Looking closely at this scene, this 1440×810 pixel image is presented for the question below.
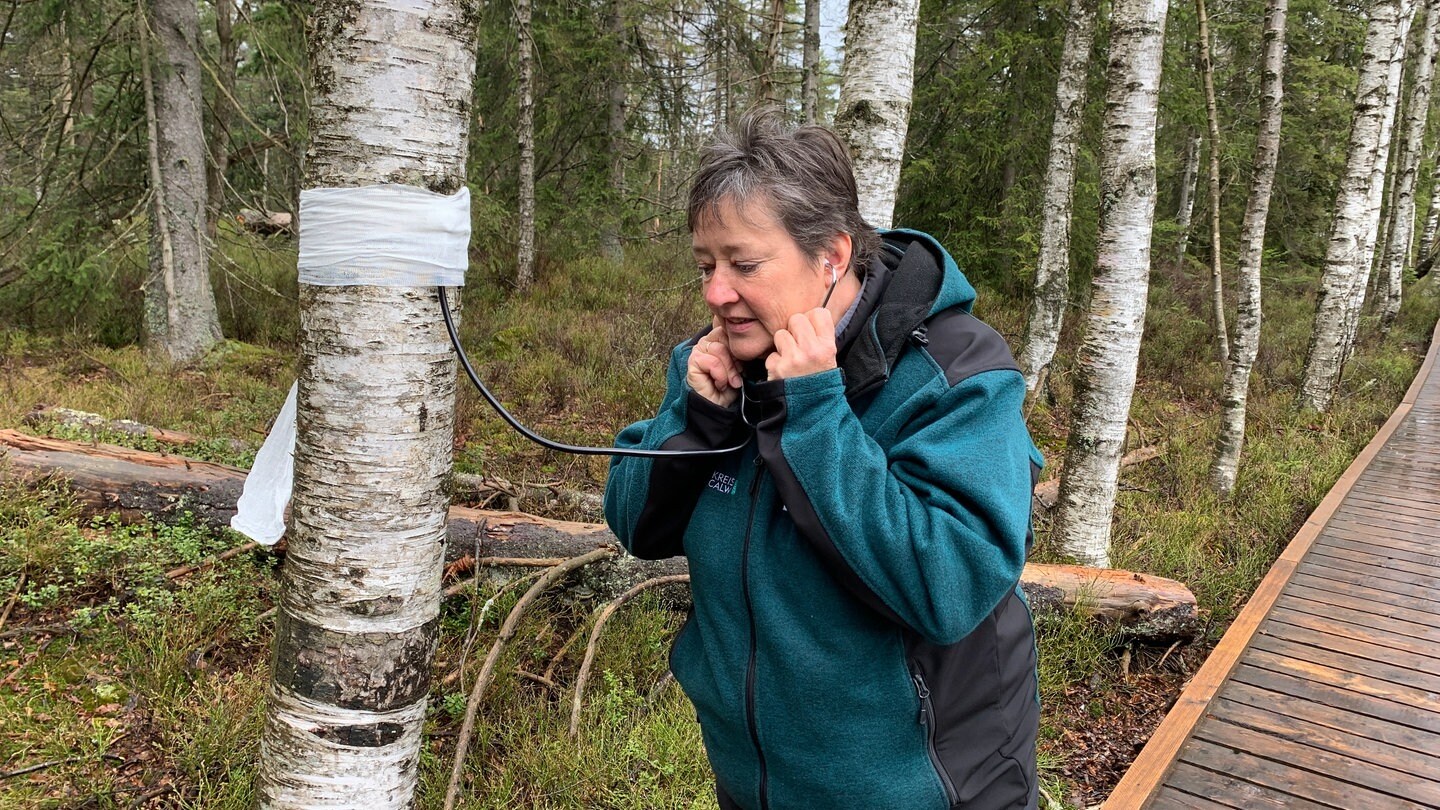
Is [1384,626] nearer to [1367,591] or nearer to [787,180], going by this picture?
[1367,591]

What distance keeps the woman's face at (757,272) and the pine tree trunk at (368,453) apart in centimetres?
66

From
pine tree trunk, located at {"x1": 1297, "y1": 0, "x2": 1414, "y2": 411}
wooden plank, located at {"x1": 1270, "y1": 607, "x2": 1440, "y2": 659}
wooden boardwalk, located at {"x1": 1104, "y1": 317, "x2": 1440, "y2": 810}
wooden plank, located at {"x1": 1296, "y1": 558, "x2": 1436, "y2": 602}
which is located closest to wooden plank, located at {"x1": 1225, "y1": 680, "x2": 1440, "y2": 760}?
wooden boardwalk, located at {"x1": 1104, "y1": 317, "x2": 1440, "y2": 810}

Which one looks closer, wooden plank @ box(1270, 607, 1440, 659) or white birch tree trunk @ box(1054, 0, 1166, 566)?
wooden plank @ box(1270, 607, 1440, 659)

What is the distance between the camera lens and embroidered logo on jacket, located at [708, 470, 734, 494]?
1.61m

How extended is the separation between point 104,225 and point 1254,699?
10858mm

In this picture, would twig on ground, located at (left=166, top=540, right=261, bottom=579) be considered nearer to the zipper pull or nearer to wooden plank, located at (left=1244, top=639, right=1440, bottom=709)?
the zipper pull

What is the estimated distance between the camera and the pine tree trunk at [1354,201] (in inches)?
356

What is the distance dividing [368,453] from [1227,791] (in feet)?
11.9

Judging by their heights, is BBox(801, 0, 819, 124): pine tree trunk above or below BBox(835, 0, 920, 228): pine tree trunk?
above

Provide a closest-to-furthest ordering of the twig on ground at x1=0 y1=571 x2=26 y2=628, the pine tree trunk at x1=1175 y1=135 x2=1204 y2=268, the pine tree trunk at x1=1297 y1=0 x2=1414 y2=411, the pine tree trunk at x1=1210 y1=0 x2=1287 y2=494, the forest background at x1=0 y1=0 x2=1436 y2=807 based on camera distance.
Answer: the forest background at x1=0 y1=0 x2=1436 y2=807
the twig on ground at x1=0 y1=571 x2=26 y2=628
the pine tree trunk at x1=1210 y1=0 x2=1287 y2=494
the pine tree trunk at x1=1297 y1=0 x2=1414 y2=411
the pine tree trunk at x1=1175 y1=135 x2=1204 y2=268

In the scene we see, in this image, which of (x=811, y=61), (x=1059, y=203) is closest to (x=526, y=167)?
(x=811, y=61)

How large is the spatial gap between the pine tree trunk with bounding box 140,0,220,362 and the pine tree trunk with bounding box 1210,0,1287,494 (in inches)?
383

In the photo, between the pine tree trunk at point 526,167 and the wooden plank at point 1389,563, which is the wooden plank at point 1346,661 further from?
the pine tree trunk at point 526,167

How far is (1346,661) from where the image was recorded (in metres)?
4.37
